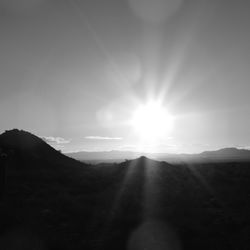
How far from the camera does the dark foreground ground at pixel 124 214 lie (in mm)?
9492

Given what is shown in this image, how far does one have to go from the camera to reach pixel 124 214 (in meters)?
12.9

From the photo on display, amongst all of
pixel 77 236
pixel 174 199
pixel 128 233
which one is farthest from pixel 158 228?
pixel 174 199

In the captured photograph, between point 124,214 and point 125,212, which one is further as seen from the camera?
point 125,212

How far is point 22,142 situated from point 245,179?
25.8 m

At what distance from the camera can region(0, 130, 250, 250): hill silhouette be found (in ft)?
31.4

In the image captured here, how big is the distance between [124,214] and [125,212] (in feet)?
1.19

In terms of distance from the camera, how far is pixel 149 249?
857cm

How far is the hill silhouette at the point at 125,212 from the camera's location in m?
9.57

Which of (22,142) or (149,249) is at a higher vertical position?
(22,142)

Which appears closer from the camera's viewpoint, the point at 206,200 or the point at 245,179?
the point at 206,200

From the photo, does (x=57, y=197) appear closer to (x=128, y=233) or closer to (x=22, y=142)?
(x=128, y=233)

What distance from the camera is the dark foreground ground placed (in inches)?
374

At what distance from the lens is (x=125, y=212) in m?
13.3

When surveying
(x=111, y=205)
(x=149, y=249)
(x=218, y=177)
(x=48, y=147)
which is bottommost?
(x=149, y=249)
